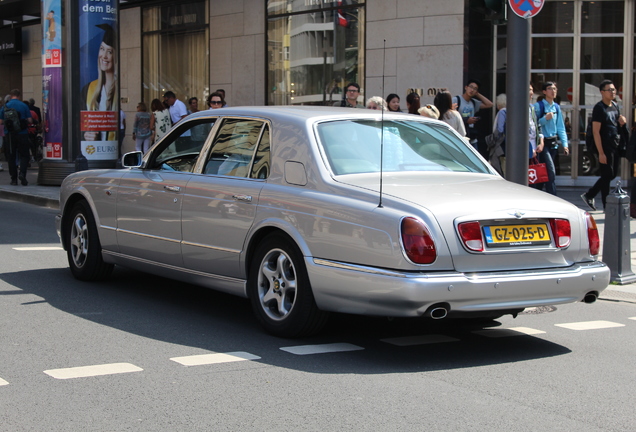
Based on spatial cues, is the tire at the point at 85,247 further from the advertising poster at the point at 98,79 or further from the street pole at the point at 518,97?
the advertising poster at the point at 98,79

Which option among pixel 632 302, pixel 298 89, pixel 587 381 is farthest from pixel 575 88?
pixel 587 381

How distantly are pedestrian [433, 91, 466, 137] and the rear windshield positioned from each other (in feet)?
13.8

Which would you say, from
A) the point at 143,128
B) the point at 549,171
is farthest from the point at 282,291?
the point at 143,128

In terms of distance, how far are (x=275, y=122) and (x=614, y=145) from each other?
27.1ft

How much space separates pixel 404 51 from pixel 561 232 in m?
12.1

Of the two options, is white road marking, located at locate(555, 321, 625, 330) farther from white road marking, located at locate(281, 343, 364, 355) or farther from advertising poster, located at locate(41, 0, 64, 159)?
advertising poster, located at locate(41, 0, 64, 159)

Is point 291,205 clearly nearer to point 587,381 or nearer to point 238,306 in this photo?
point 238,306

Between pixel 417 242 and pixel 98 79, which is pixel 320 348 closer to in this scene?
pixel 417 242

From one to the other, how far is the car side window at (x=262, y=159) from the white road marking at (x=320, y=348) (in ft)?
4.11

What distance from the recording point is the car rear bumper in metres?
5.20

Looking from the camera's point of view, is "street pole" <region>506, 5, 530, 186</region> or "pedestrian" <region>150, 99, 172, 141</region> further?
"pedestrian" <region>150, 99, 172, 141</region>

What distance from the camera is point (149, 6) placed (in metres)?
24.1

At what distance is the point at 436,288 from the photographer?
17.0ft

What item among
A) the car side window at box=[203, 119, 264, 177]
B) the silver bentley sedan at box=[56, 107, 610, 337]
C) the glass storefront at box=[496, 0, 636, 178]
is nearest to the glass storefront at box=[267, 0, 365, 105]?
the glass storefront at box=[496, 0, 636, 178]
